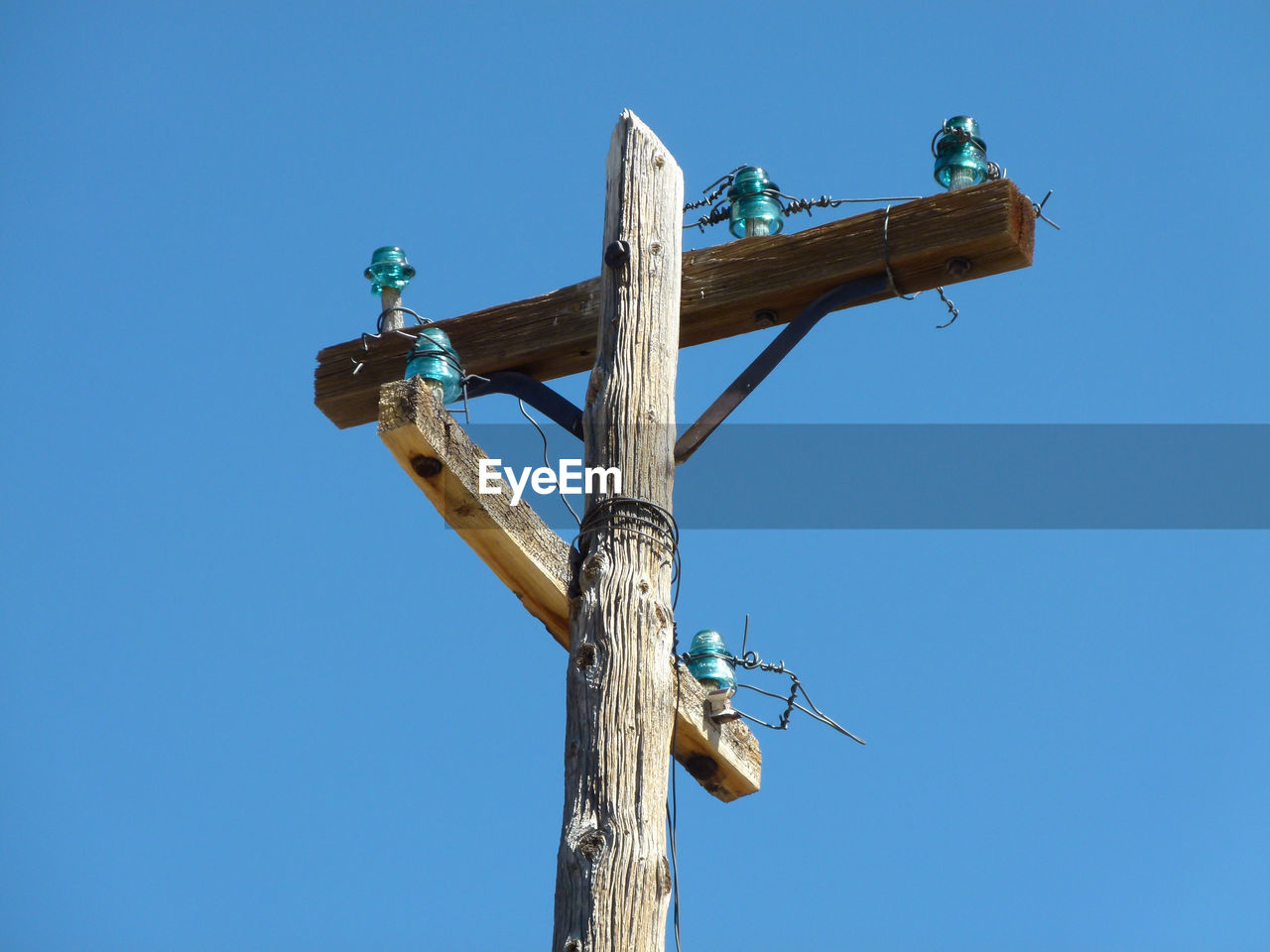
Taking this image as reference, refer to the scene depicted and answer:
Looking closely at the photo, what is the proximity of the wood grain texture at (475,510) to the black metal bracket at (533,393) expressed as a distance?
336mm

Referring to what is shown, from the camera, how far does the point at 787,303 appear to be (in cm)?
491

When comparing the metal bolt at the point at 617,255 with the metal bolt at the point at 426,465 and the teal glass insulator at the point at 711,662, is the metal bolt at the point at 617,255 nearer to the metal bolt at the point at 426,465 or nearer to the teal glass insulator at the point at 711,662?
the metal bolt at the point at 426,465

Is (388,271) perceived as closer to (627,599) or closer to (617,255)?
(617,255)

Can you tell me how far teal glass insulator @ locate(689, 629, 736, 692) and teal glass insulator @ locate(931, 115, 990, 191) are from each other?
4.87 feet

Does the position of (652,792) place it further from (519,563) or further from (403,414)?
(403,414)

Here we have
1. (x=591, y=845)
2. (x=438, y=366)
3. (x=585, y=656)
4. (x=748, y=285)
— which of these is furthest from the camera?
(x=748, y=285)

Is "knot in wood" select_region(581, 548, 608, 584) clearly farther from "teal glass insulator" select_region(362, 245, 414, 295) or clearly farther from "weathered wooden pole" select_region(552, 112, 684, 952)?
"teal glass insulator" select_region(362, 245, 414, 295)

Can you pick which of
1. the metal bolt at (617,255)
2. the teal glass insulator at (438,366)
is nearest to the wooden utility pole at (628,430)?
the metal bolt at (617,255)

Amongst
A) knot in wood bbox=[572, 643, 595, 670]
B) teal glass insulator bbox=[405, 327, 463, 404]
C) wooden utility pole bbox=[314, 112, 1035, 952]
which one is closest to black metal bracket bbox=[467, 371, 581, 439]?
wooden utility pole bbox=[314, 112, 1035, 952]

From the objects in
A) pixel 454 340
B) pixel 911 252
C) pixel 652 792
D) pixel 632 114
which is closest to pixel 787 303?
pixel 911 252

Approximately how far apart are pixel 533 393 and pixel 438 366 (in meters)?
0.31

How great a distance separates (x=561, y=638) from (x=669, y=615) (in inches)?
20.4

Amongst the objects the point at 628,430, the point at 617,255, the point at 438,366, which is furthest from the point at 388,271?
the point at 628,430

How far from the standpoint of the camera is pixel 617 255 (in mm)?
4625
